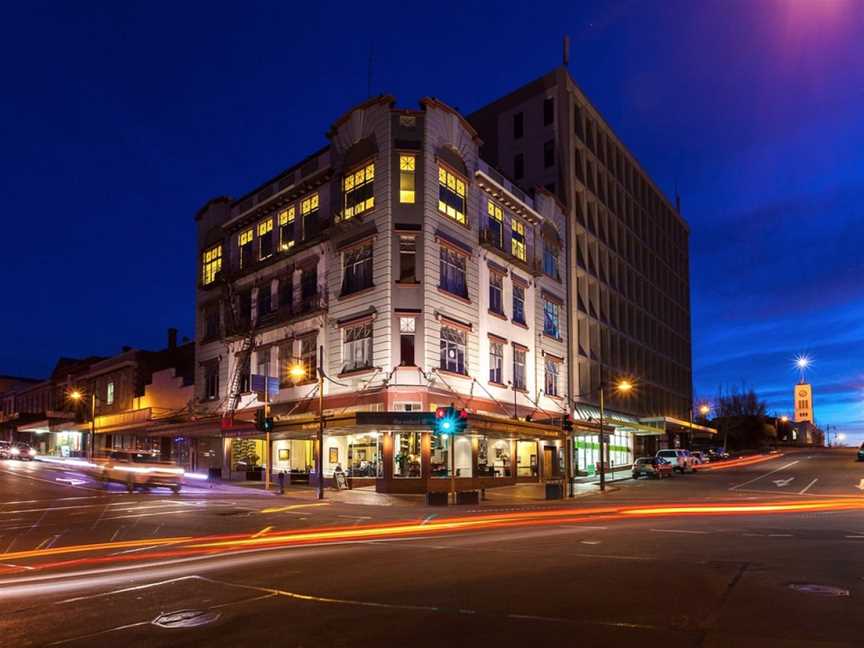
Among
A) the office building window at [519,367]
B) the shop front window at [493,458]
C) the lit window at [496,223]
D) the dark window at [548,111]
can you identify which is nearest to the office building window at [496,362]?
the office building window at [519,367]

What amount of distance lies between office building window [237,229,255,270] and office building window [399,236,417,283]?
14.4 meters

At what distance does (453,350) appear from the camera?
3916cm

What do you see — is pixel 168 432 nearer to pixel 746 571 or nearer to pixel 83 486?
pixel 83 486

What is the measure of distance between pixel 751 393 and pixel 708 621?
140641mm

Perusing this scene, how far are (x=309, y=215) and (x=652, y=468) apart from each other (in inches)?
1084

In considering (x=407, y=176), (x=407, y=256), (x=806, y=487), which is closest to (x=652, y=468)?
(x=806, y=487)

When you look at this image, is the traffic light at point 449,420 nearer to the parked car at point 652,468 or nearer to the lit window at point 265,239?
the lit window at point 265,239

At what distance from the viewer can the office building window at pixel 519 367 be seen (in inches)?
1770

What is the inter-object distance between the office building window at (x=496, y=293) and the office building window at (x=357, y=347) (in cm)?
802

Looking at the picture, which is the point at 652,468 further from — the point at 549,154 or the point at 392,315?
the point at 549,154

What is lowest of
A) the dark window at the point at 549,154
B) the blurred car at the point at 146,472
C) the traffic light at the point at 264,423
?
the blurred car at the point at 146,472

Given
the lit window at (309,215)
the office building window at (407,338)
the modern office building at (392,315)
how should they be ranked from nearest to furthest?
the office building window at (407,338) → the modern office building at (392,315) → the lit window at (309,215)

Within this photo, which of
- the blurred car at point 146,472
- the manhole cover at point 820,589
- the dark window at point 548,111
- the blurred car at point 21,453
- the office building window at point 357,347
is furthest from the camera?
the blurred car at point 21,453

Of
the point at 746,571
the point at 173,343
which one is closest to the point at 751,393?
the point at 173,343
